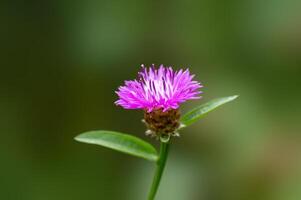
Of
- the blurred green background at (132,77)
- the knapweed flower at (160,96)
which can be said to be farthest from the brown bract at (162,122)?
the blurred green background at (132,77)

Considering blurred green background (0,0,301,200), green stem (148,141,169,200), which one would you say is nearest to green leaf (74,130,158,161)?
green stem (148,141,169,200)

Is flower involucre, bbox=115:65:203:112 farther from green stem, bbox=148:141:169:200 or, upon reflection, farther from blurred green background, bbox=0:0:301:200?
blurred green background, bbox=0:0:301:200

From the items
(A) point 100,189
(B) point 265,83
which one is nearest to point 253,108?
(B) point 265,83

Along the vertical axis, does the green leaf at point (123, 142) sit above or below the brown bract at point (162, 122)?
below

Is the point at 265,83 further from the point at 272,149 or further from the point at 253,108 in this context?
the point at 272,149

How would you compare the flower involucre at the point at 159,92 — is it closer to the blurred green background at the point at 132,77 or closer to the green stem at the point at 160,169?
the green stem at the point at 160,169

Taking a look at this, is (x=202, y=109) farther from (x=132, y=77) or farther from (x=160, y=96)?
(x=132, y=77)
